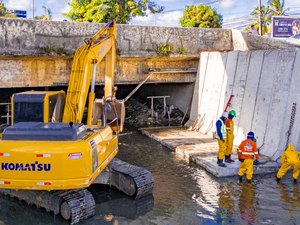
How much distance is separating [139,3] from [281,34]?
10889 millimetres

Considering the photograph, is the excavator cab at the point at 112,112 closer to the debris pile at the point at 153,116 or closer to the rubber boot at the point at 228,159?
the rubber boot at the point at 228,159

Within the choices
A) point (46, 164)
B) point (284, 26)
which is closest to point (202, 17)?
point (284, 26)

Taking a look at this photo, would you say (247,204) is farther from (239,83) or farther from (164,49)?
(164,49)

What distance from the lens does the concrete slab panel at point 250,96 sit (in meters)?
12.6

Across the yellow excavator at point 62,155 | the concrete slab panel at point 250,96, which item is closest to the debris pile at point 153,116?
the concrete slab panel at point 250,96

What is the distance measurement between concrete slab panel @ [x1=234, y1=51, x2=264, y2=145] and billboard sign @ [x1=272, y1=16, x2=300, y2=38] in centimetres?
1671

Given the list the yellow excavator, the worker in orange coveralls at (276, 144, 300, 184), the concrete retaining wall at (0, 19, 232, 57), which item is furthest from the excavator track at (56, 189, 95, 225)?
the concrete retaining wall at (0, 19, 232, 57)

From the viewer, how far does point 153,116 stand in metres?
19.1

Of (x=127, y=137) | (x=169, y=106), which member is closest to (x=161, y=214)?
(x=127, y=137)

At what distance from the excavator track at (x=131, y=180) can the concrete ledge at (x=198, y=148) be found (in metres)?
2.40

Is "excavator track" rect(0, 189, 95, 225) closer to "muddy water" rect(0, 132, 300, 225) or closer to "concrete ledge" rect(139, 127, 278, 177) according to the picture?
"muddy water" rect(0, 132, 300, 225)

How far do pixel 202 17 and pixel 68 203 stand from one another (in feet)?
114

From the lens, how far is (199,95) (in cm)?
1667

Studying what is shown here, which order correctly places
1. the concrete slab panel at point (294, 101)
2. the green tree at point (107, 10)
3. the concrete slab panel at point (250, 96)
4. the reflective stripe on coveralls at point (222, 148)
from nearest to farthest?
the reflective stripe on coveralls at point (222, 148) < the concrete slab panel at point (294, 101) < the concrete slab panel at point (250, 96) < the green tree at point (107, 10)
